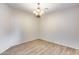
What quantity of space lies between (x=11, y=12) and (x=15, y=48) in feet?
2.69

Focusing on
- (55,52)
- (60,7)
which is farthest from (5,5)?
(55,52)

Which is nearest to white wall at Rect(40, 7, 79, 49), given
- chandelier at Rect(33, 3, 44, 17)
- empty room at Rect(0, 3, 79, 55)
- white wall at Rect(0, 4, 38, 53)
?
empty room at Rect(0, 3, 79, 55)

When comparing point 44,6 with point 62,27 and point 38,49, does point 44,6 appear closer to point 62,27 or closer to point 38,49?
Answer: point 62,27

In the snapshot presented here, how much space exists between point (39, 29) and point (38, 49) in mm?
463

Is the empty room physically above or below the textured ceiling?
below

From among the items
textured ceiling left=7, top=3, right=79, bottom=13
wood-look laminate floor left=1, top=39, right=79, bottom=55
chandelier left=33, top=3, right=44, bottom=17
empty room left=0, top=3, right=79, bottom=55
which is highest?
textured ceiling left=7, top=3, right=79, bottom=13

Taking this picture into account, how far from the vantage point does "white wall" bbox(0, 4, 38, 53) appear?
2.19 m

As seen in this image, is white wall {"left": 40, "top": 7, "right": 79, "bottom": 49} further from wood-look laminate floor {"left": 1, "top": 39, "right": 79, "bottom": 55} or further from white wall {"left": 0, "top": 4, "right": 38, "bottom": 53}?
white wall {"left": 0, "top": 4, "right": 38, "bottom": 53}

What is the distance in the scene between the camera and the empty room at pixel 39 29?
2.17m

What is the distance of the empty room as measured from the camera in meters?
2.17

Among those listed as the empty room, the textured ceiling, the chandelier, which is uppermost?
the textured ceiling

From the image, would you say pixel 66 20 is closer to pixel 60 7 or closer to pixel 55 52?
pixel 60 7

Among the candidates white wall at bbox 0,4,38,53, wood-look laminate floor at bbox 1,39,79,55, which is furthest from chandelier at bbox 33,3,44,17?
wood-look laminate floor at bbox 1,39,79,55

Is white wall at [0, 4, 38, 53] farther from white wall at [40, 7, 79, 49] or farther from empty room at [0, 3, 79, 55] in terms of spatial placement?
white wall at [40, 7, 79, 49]
